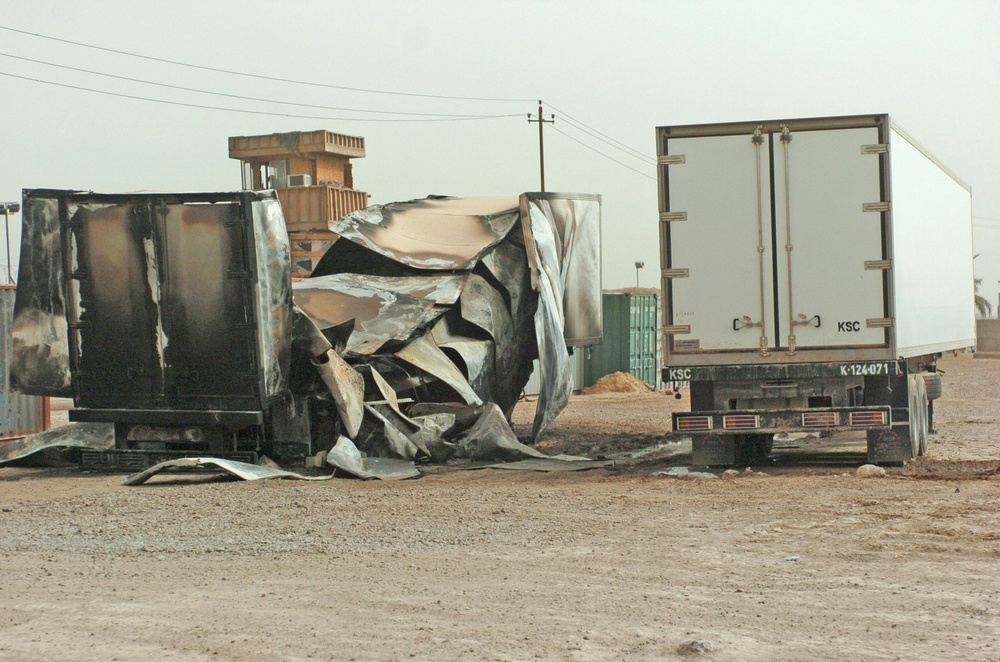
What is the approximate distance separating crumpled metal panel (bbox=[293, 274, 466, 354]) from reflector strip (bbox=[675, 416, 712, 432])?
3.76 metres

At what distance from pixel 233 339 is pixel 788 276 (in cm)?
563

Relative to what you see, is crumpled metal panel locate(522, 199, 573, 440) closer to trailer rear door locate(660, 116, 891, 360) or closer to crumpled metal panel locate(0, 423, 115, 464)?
trailer rear door locate(660, 116, 891, 360)

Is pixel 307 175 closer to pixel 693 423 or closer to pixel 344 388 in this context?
pixel 344 388

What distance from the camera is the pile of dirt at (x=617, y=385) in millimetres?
28406

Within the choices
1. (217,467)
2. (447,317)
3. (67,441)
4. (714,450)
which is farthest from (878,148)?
(67,441)

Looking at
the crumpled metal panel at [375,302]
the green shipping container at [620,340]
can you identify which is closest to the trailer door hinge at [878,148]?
the crumpled metal panel at [375,302]

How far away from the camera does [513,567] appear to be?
7.40 m

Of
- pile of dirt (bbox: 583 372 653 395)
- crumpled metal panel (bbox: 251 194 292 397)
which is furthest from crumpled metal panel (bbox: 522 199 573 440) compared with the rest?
pile of dirt (bbox: 583 372 653 395)

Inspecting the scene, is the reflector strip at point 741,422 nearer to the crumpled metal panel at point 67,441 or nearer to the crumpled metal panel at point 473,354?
the crumpled metal panel at point 473,354

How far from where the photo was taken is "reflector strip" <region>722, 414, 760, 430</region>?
11.7 metres

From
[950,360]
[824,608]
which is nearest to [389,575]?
[824,608]

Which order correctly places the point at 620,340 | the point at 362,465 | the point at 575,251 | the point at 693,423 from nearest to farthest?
the point at 693,423 → the point at 362,465 → the point at 575,251 → the point at 620,340

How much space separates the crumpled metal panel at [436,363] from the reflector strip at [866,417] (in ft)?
14.7

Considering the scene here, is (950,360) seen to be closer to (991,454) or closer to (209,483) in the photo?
(991,454)
